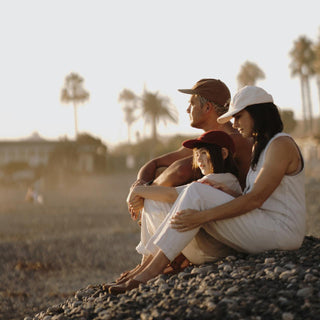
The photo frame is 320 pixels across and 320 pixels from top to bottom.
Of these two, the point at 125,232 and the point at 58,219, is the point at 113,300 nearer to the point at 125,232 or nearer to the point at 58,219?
the point at 125,232

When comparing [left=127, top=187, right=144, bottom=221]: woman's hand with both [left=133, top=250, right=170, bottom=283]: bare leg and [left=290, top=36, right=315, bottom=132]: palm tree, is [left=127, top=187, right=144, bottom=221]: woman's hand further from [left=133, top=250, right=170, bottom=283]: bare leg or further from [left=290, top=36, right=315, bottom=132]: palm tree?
[left=290, top=36, right=315, bottom=132]: palm tree

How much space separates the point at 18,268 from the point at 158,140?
52.3m

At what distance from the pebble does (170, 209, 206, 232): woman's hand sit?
0.37m

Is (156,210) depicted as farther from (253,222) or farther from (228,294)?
(228,294)

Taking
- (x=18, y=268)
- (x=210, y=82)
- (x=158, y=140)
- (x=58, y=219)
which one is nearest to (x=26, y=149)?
(x=158, y=140)

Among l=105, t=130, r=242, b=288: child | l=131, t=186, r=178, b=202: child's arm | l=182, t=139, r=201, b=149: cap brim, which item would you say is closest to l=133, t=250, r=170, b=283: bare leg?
l=105, t=130, r=242, b=288: child

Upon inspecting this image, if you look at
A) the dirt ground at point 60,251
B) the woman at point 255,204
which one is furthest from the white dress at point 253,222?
the dirt ground at point 60,251

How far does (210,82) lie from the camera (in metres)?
5.85

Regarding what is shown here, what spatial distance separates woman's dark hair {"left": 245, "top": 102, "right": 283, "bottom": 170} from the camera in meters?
4.89

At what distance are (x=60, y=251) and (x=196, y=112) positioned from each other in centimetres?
773

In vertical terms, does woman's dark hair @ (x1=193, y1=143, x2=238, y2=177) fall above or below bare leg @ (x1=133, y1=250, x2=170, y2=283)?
above

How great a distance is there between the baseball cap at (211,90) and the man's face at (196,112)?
0.07 m

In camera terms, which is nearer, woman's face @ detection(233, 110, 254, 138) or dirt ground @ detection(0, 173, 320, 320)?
woman's face @ detection(233, 110, 254, 138)

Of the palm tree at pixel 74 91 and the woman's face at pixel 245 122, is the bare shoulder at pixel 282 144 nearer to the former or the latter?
the woman's face at pixel 245 122
